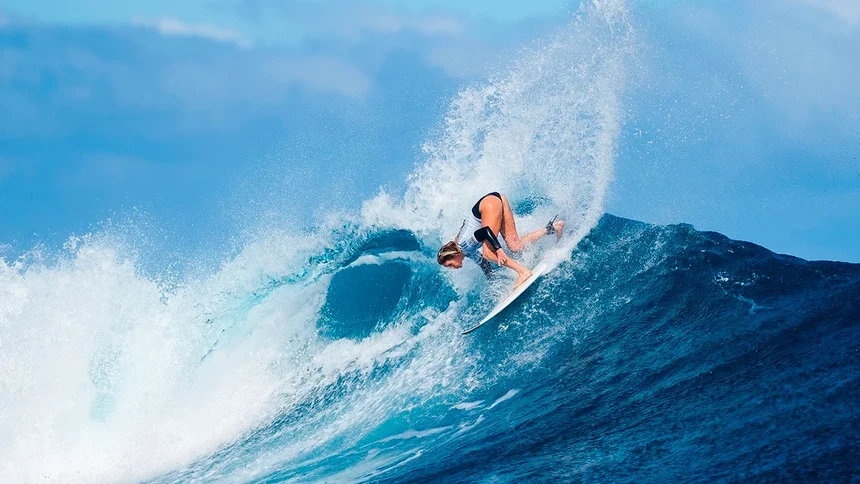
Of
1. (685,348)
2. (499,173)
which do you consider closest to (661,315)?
(685,348)

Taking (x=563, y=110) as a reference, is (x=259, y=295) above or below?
below

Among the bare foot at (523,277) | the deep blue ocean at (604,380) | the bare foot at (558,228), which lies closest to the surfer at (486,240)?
the bare foot at (523,277)

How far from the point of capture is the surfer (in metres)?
6.94

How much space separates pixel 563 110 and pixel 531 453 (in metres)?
6.96

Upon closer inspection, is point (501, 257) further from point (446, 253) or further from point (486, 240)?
point (446, 253)

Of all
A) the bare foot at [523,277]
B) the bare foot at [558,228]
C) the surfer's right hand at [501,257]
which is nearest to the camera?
the surfer's right hand at [501,257]

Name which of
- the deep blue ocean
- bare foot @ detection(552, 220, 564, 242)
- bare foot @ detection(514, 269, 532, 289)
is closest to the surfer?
bare foot @ detection(514, 269, 532, 289)

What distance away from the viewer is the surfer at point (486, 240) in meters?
6.94

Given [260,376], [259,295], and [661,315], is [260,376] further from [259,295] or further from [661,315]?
[661,315]

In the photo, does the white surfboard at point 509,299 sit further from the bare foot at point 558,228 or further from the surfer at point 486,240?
the bare foot at point 558,228

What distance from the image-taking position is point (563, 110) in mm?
10289

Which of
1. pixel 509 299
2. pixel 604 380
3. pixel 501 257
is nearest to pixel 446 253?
pixel 501 257

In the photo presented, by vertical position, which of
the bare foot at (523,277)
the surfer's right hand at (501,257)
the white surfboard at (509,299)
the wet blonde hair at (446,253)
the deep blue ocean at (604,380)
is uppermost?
the wet blonde hair at (446,253)

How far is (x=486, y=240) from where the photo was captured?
705 cm
